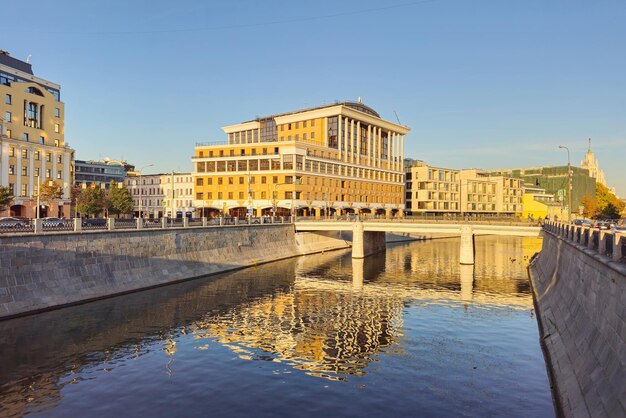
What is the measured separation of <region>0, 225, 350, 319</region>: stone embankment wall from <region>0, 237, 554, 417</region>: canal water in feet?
7.12

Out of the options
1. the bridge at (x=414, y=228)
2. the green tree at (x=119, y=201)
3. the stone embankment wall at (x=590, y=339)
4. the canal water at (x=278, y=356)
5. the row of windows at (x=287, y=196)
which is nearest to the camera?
the stone embankment wall at (x=590, y=339)

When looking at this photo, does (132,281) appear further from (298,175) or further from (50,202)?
(298,175)

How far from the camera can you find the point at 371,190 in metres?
143

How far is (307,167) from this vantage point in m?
119

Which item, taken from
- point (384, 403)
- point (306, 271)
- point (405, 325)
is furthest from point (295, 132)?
point (384, 403)

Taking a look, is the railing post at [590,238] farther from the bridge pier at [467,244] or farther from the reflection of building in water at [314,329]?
the bridge pier at [467,244]

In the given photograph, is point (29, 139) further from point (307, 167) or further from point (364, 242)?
point (364, 242)

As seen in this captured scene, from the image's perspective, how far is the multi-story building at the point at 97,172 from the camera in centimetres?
17925

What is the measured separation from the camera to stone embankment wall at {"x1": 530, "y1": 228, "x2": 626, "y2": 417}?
1803cm

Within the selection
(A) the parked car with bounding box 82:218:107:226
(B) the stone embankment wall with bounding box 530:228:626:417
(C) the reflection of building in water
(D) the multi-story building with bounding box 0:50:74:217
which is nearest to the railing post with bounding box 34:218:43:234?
(A) the parked car with bounding box 82:218:107:226

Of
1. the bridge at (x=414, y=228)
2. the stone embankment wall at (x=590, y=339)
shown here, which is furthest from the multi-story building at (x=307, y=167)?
the stone embankment wall at (x=590, y=339)

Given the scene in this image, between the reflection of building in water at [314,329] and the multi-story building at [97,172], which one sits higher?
the multi-story building at [97,172]

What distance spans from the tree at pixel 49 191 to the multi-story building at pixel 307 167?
1423 inches

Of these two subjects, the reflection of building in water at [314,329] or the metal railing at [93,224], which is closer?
the reflection of building in water at [314,329]
